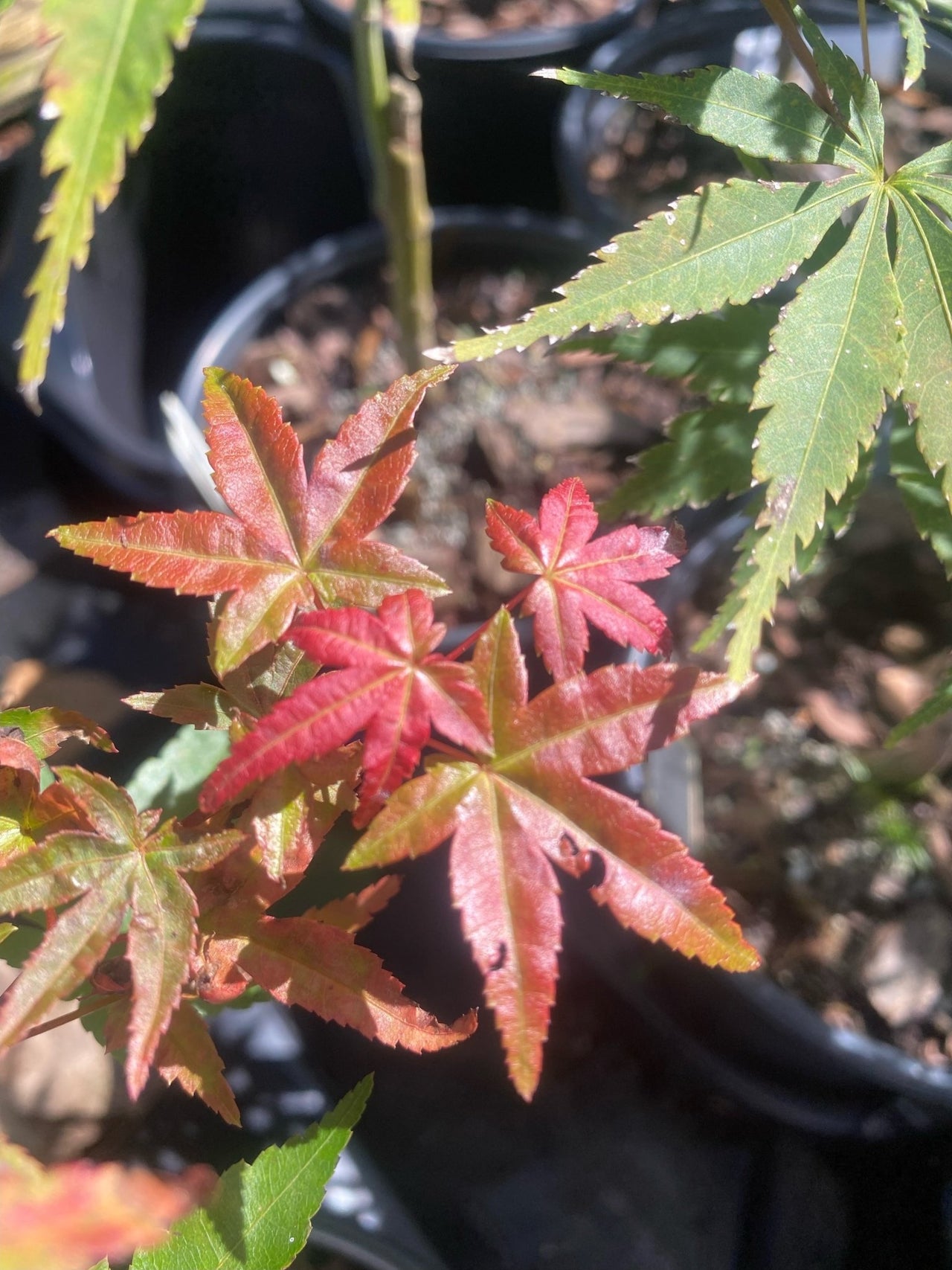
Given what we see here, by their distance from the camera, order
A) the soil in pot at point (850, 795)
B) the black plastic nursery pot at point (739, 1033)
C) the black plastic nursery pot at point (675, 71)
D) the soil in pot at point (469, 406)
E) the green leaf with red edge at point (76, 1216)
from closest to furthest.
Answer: the green leaf with red edge at point (76, 1216) < the black plastic nursery pot at point (739, 1033) < the soil in pot at point (850, 795) < the soil in pot at point (469, 406) < the black plastic nursery pot at point (675, 71)

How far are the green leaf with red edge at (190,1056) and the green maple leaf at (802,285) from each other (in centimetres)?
31

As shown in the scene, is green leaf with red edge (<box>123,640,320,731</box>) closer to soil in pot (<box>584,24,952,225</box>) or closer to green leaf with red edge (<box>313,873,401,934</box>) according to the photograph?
green leaf with red edge (<box>313,873,401,934</box>)

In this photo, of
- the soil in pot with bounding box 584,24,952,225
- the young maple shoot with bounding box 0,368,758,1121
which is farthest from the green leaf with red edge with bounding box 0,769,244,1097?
the soil in pot with bounding box 584,24,952,225

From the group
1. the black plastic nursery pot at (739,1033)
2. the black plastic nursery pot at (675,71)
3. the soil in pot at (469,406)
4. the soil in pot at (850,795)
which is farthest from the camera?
the black plastic nursery pot at (675,71)

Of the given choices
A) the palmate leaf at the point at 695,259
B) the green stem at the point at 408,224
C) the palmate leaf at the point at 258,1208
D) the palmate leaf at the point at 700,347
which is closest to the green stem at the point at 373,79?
the green stem at the point at 408,224

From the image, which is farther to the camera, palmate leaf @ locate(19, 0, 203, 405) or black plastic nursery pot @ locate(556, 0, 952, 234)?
black plastic nursery pot @ locate(556, 0, 952, 234)

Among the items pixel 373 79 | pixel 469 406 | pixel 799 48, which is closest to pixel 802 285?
pixel 799 48

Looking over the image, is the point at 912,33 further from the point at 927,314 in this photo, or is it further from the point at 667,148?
the point at 667,148

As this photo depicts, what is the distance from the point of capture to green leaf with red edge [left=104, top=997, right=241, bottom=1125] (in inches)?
17.4

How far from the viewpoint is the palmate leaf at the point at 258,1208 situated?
50 cm

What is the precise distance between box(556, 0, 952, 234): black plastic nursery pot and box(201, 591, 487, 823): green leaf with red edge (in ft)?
3.44

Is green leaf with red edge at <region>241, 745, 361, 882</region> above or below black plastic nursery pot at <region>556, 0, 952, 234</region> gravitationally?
below

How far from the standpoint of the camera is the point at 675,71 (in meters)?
1.30

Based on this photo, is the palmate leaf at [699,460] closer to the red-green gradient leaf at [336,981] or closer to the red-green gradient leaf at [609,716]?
the red-green gradient leaf at [609,716]
